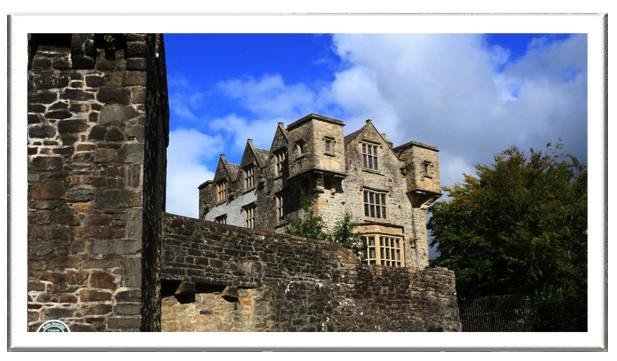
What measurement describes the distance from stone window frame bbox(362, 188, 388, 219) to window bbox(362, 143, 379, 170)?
1.26m

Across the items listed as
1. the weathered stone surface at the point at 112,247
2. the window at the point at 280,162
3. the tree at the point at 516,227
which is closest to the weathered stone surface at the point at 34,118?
the weathered stone surface at the point at 112,247

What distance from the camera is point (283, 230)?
39188 millimetres

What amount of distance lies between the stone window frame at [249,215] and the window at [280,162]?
2809 millimetres

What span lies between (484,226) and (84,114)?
2990 centimetres

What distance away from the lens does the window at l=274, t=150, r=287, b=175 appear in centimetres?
3959

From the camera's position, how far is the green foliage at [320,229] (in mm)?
34969

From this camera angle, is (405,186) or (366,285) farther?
(405,186)

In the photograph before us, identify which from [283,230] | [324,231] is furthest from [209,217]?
[324,231]

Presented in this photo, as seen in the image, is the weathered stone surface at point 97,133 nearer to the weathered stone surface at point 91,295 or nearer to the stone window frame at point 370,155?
the weathered stone surface at point 91,295

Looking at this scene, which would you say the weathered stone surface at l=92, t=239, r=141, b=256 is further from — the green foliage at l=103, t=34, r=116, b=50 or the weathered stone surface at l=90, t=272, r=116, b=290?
the green foliage at l=103, t=34, r=116, b=50
